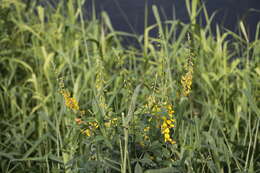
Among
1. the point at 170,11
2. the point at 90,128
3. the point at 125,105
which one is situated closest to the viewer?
the point at 90,128

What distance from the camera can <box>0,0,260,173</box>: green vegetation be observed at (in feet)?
3.22

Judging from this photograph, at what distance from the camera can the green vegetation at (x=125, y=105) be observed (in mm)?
982

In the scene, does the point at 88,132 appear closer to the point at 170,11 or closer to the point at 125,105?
the point at 125,105

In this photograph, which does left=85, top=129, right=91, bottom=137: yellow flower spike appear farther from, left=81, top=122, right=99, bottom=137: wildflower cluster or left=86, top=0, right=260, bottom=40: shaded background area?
left=86, top=0, right=260, bottom=40: shaded background area

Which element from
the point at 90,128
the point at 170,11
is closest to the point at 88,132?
the point at 90,128

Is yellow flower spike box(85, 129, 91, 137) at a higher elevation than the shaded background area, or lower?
lower

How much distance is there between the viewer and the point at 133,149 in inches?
39.2

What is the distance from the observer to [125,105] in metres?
1.47

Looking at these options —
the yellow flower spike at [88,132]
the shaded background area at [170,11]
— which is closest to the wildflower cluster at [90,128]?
the yellow flower spike at [88,132]

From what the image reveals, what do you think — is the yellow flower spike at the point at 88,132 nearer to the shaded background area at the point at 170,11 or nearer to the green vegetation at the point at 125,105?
the green vegetation at the point at 125,105

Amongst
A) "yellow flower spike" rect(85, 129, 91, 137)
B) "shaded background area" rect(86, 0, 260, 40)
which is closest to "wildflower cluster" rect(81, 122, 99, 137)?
"yellow flower spike" rect(85, 129, 91, 137)

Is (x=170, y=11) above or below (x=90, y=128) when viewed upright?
above

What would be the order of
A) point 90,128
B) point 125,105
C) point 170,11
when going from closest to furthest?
point 90,128 → point 125,105 → point 170,11

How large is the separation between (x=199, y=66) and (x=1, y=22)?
1.16 meters
